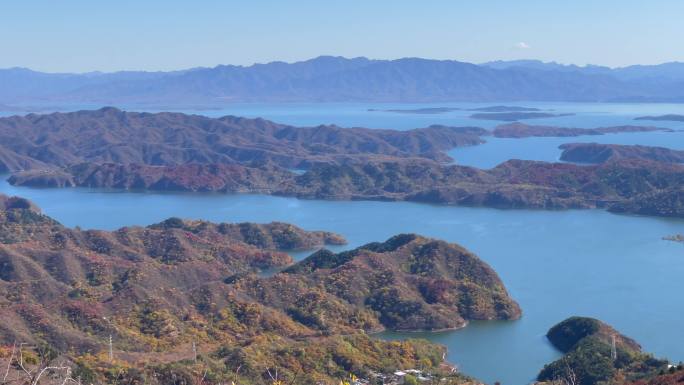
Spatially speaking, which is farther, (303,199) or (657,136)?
(657,136)

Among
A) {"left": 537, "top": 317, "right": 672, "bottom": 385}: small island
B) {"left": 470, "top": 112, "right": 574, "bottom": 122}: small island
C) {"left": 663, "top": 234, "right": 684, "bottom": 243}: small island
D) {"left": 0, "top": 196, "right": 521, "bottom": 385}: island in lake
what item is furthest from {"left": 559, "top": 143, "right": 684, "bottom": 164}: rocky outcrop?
{"left": 470, "top": 112, "right": 574, "bottom": 122}: small island

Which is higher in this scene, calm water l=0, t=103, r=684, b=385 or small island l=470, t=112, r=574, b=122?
small island l=470, t=112, r=574, b=122

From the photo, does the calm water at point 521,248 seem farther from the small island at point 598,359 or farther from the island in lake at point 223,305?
the island in lake at point 223,305

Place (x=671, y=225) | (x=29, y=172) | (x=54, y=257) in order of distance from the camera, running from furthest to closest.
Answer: (x=29, y=172)
(x=671, y=225)
(x=54, y=257)

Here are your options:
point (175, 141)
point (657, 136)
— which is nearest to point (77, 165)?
point (175, 141)

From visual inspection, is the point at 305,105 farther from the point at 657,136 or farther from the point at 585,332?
the point at 585,332

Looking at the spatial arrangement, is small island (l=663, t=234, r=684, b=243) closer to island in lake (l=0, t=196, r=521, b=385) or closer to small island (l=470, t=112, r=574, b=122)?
island in lake (l=0, t=196, r=521, b=385)

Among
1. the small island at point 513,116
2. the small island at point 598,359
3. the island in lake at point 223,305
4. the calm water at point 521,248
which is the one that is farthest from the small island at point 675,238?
the small island at point 513,116
